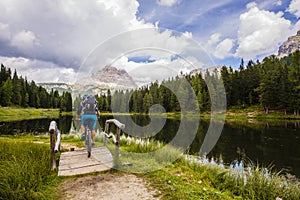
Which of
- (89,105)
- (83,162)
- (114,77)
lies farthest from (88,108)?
(83,162)

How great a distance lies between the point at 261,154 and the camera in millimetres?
12969

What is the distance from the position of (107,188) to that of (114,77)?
4.17 m

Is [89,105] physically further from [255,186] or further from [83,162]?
[255,186]

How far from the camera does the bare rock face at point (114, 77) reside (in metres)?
7.16

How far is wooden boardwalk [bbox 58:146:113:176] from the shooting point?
17.3 feet

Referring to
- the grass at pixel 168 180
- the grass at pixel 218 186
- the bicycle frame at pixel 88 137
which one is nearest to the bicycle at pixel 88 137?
the bicycle frame at pixel 88 137

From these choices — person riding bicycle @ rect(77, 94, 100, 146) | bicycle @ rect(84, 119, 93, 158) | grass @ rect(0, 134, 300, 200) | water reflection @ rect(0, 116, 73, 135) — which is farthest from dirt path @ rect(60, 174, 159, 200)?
water reflection @ rect(0, 116, 73, 135)

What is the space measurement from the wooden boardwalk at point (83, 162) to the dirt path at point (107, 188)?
369mm

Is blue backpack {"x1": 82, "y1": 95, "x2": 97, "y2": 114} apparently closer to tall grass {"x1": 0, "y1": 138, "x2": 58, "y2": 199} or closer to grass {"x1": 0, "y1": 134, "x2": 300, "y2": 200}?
grass {"x1": 0, "y1": 134, "x2": 300, "y2": 200}

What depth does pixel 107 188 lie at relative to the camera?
14.5 feet

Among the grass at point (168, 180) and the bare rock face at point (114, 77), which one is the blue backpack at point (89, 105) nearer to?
the bare rock face at point (114, 77)

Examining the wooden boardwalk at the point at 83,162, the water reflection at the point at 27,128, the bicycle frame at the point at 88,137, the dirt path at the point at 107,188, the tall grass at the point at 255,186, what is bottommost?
the water reflection at the point at 27,128

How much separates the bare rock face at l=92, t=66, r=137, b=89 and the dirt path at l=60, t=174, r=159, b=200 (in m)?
3.42

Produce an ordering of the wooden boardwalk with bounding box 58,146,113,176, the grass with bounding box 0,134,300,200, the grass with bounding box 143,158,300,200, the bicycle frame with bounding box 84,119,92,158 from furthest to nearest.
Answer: the bicycle frame with bounding box 84,119,92,158 < the wooden boardwalk with bounding box 58,146,113,176 < the grass with bounding box 143,158,300,200 < the grass with bounding box 0,134,300,200
